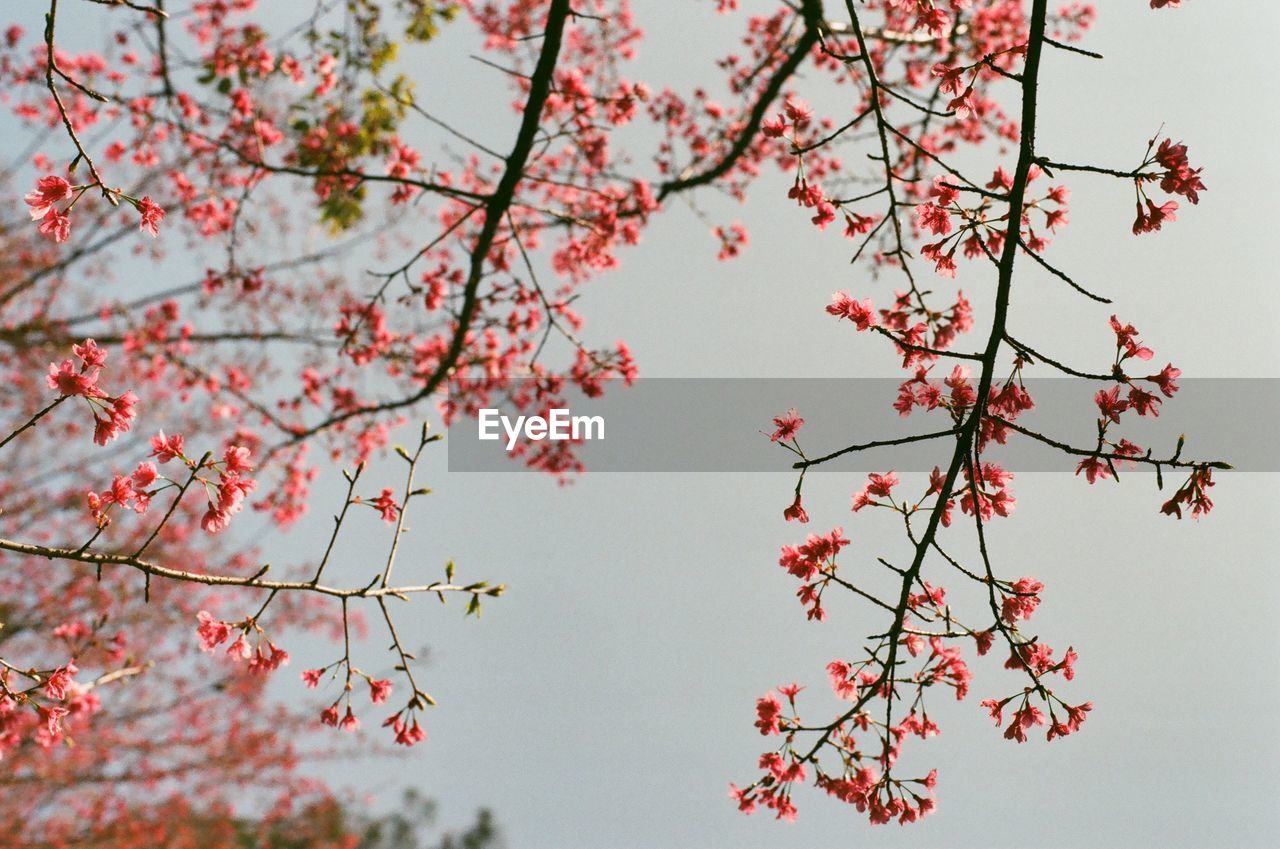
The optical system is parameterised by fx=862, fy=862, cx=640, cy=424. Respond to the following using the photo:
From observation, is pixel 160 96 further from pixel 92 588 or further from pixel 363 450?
pixel 92 588

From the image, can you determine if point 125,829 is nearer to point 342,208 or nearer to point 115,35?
point 342,208

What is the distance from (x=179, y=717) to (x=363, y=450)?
3823 mm

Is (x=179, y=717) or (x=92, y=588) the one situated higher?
(x=92, y=588)

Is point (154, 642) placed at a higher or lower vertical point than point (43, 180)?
lower

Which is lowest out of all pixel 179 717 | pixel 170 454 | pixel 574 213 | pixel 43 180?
pixel 179 717

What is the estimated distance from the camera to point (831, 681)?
11.0ft

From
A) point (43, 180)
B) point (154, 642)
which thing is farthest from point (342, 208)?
point (154, 642)

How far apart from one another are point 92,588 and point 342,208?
569 centimetres

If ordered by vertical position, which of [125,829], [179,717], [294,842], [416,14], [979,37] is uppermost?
[979,37]

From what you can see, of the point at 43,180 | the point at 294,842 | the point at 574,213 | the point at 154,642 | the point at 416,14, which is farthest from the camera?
the point at 294,842

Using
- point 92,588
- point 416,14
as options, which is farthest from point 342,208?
point 92,588

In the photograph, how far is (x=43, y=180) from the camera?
8.91 ft

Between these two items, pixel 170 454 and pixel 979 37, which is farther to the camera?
pixel 979 37

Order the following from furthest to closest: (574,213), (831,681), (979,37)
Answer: (979,37), (574,213), (831,681)
